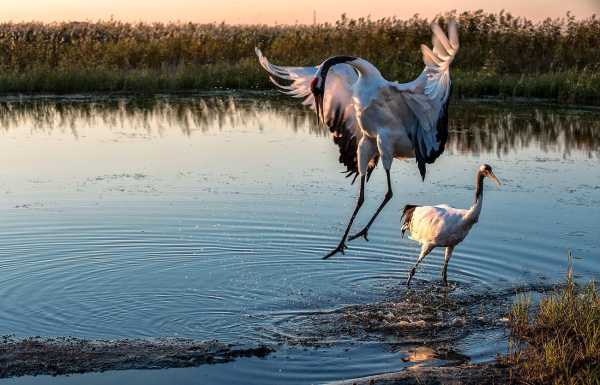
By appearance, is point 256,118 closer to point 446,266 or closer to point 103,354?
point 446,266

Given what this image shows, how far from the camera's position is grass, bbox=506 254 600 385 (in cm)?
544

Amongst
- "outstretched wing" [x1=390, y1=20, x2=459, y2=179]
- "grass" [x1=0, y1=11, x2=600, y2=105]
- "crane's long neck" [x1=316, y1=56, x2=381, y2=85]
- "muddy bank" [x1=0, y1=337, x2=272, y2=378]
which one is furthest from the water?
"grass" [x1=0, y1=11, x2=600, y2=105]

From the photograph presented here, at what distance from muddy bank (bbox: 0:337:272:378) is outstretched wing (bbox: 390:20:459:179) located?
2688mm

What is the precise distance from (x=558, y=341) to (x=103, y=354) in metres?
2.68

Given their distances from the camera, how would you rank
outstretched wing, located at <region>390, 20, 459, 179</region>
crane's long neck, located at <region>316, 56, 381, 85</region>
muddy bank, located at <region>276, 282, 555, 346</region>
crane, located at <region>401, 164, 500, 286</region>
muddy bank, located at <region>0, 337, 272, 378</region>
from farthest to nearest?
crane, located at <region>401, 164, 500, 286</region> < crane's long neck, located at <region>316, 56, 381, 85</region> < outstretched wing, located at <region>390, 20, 459, 179</region> < muddy bank, located at <region>276, 282, 555, 346</region> < muddy bank, located at <region>0, 337, 272, 378</region>

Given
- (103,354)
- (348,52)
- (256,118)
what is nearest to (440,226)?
(103,354)

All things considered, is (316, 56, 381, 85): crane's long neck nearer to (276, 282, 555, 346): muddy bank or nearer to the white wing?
the white wing

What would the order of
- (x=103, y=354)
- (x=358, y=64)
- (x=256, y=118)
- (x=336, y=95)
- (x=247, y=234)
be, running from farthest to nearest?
(x=256, y=118) < (x=247, y=234) < (x=336, y=95) < (x=358, y=64) < (x=103, y=354)

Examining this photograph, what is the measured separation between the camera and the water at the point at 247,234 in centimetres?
689

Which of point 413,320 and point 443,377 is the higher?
point 443,377

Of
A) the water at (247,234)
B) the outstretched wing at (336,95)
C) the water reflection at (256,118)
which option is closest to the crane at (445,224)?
the water at (247,234)

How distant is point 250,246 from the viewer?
365 inches

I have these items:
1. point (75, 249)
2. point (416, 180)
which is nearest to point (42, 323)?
point (75, 249)

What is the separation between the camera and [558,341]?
5.94 meters
